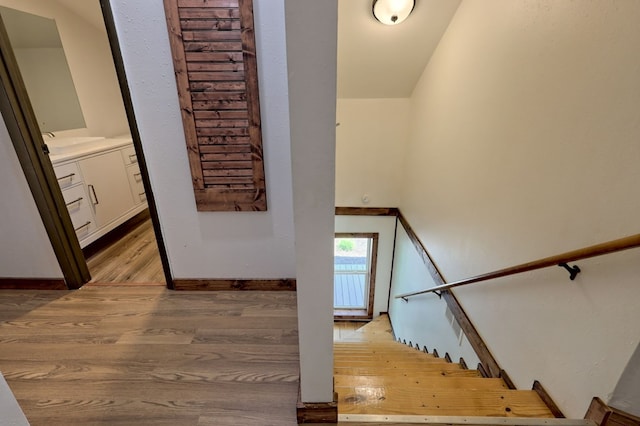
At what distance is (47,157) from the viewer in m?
1.81

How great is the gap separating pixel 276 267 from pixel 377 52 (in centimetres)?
224

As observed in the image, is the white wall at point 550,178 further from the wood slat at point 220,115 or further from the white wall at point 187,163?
the wood slat at point 220,115

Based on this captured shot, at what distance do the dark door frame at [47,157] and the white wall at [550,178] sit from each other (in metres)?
2.12

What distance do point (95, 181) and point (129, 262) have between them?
2.67 ft

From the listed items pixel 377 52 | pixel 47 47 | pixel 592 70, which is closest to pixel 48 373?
pixel 592 70

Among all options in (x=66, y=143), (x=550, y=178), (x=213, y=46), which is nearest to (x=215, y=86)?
(x=213, y=46)

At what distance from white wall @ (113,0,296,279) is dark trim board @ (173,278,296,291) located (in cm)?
4

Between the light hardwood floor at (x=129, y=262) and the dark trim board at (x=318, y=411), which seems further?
the light hardwood floor at (x=129, y=262)

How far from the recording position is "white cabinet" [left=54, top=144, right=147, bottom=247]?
92.1 inches

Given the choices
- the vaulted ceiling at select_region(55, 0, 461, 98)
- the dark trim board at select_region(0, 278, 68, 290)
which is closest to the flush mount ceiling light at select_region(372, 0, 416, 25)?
the vaulted ceiling at select_region(55, 0, 461, 98)

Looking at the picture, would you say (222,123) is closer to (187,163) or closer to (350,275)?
(187,163)

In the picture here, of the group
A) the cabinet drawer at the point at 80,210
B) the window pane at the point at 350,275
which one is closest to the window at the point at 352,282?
the window pane at the point at 350,275

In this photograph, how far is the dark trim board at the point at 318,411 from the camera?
1136mm

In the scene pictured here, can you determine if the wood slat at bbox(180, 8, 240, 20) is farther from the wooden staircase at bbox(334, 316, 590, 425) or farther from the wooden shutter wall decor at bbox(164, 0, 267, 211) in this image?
the wooden staircase at bbox(334, 316, 590, 425)
